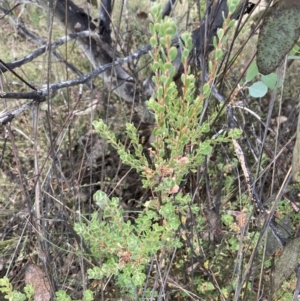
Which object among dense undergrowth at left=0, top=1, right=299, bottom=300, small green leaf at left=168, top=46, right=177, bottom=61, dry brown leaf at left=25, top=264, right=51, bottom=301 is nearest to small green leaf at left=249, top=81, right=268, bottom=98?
dense undergrowth at left=0, top=1, right=299, bottom=300

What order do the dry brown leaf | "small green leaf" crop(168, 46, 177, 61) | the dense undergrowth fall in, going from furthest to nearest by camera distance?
the dry brown leaf < the dense undergrowth < "small green leaf" crop(168, 46, 177, 61)

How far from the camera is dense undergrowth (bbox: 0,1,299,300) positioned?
57 centimetres

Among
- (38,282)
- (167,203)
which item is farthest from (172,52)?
(38,282)

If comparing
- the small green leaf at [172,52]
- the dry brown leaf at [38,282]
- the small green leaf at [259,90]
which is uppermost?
the small green leaf at [172,52]

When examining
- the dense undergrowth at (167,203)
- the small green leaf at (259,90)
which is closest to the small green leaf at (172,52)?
the dense undergrowth at (167,203)

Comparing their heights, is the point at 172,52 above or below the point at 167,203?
above

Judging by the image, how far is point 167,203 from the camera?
2.04 feet

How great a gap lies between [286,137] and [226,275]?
1.70ft

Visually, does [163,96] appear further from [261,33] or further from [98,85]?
[98,85]

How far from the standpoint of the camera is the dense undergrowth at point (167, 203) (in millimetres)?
572

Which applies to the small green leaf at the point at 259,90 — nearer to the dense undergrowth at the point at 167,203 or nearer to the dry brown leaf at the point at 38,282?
the dense undergrowth at the point at 167,203

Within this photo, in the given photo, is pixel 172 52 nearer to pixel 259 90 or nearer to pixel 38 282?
pixel 259 90

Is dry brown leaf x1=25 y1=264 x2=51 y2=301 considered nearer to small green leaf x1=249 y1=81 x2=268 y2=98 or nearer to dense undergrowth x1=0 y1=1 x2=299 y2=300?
dense undergrowth x1=0 y1=1 x2=299 y2=300

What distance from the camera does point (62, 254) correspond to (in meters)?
0.97
